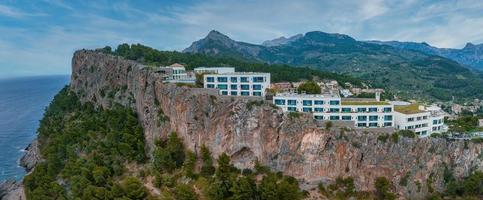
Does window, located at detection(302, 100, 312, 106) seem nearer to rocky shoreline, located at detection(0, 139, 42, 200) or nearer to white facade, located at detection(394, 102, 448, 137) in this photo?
white facade, located at detection(394, 102, 448, 137)

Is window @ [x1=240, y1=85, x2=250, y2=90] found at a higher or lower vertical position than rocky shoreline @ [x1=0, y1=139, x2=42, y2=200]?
higher

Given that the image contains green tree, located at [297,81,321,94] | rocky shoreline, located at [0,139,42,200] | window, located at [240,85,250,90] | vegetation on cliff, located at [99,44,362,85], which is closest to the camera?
window, located at [240,85,250,90]

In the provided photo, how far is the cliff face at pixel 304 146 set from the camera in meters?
65.1

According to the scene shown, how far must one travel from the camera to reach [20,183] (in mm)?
88812

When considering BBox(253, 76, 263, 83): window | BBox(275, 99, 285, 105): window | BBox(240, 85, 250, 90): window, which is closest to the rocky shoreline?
BBox(240, 85, 250, 90): window

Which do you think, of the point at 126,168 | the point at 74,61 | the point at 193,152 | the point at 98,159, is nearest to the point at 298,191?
the point at 193,152

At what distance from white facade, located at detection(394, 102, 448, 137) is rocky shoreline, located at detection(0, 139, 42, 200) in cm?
7812

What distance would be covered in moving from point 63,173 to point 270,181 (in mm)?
47101

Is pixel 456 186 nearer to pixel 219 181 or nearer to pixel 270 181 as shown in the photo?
pixel 270 181

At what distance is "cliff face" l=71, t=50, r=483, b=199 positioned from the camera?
6512cm

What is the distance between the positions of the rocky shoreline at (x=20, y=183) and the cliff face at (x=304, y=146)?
3785 cm

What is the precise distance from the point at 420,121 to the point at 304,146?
24.1 m

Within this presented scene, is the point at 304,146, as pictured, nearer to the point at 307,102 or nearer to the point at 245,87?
the point at 307,102

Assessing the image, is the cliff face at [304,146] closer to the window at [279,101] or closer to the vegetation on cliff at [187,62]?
the window at [279,101]
